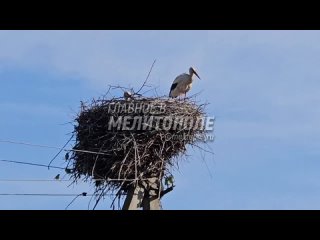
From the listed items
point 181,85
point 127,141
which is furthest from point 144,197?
point 181,85

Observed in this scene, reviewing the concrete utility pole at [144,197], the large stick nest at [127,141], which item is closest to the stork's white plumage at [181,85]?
the large stick nest at [127,141]

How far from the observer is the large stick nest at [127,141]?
6.37m

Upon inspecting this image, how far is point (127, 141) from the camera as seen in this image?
21.0 ft

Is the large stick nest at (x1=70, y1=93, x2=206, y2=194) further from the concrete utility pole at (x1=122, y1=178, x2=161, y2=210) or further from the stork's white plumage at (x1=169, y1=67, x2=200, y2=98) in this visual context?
the stork's white plumage at (x1=169, y1=67, x2=200, y2=98)

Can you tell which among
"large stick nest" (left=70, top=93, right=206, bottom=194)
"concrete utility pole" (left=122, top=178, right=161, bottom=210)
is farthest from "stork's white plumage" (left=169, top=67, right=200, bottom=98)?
"concrete utility pole" (left=122, top=178, right=161, bottom=210)
